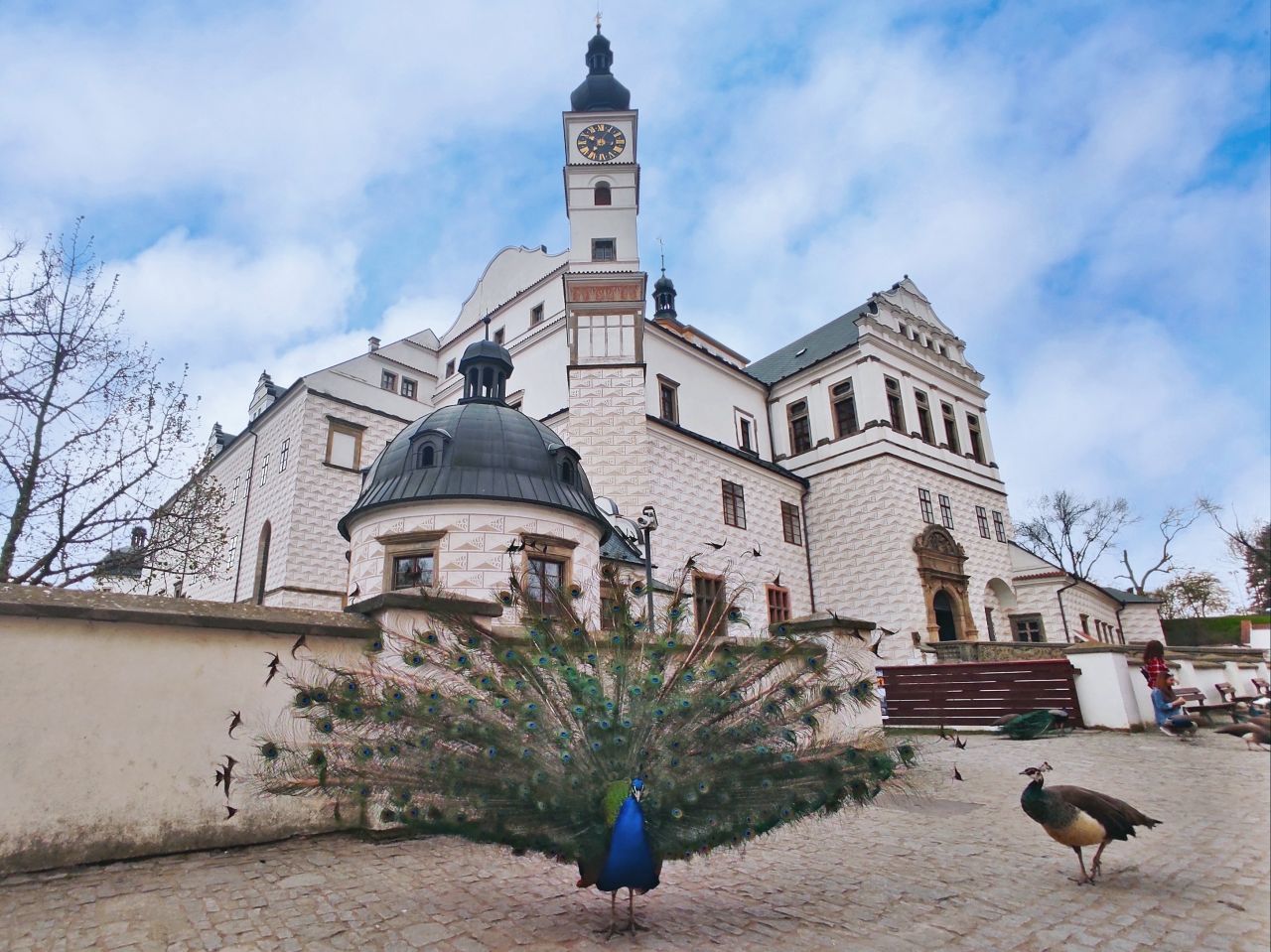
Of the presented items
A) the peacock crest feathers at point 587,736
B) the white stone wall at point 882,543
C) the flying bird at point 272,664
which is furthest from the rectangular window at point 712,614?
the white stone wall at point 882,543

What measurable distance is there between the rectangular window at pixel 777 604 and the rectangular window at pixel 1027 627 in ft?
32.5

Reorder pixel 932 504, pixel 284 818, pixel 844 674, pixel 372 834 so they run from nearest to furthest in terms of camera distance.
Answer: pixel 844 674 < pixel 372 834 < pixel 284 818 < pixel 932 504

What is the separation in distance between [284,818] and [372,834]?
1.34 meters

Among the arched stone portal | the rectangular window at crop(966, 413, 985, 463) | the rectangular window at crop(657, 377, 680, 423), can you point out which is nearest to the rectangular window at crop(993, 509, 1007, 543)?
the rectangular window at crop(966, 413, 985, 463)

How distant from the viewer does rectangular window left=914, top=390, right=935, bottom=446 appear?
86.9ft

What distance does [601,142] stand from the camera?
24609mm

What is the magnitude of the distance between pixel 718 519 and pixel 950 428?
11.6m

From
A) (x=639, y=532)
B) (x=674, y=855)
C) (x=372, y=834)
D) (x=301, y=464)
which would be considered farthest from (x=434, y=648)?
(x=301, y=464)

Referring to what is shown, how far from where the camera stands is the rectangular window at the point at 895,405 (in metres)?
25.2

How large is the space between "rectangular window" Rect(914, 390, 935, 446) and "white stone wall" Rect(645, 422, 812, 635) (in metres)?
5.23

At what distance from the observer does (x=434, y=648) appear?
14.6ft

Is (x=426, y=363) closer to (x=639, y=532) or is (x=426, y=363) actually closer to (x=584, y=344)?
(x=584, y=344)

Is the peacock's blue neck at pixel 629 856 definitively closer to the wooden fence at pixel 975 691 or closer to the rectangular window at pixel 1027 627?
the wooden fence at pixel 975 691

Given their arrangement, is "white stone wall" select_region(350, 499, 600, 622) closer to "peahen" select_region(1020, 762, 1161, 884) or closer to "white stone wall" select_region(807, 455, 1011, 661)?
"peahen" select_region(1020, 762, 1161, 884)
